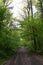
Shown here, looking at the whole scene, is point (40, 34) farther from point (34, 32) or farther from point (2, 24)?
point (2, 24)

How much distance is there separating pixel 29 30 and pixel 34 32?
107 cm

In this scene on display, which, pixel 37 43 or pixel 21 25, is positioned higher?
pixel 21 25

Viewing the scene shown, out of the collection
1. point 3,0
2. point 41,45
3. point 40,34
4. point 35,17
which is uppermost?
point 3,0

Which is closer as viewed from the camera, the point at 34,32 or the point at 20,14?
the point at 34,32

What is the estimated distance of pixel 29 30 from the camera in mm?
27453

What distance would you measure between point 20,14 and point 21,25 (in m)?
19.5

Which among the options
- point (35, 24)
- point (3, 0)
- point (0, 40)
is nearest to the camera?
point (0, 40)

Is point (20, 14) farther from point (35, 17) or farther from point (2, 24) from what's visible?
point (2, 24)

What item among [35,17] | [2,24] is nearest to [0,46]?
[2,24]

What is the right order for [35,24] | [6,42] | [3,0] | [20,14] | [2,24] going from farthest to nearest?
[20,14] → [3,0] → [35,24] → [6,42] → [2,24]

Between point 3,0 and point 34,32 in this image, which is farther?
point 3,0

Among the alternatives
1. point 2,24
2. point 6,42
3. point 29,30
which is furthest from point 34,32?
point 2,24

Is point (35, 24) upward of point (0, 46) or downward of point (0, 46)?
upward

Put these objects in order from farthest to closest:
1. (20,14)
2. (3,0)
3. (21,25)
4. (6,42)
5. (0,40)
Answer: (20,14) < (3,0) < (21,25) < (6,42) < (0,40)
